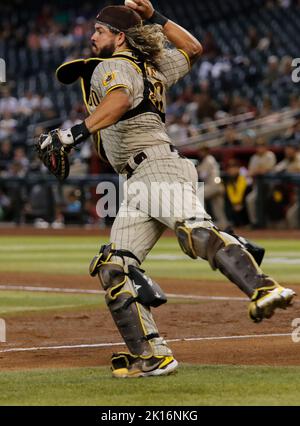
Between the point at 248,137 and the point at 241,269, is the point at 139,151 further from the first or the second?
the point at 248,137

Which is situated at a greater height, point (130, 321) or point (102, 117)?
point (102, 117)

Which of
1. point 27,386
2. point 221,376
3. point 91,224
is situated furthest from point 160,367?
point 91,224

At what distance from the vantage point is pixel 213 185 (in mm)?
22688

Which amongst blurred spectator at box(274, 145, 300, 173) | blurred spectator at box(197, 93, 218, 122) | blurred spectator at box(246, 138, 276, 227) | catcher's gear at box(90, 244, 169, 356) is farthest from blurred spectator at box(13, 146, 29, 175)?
catcher's gear at box(90, 244, 169, 356)

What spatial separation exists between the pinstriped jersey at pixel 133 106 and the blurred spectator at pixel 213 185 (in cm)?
1579

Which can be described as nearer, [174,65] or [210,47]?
[174,65]

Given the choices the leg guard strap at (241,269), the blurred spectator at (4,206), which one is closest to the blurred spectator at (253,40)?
the blurred spectator at (4,206)

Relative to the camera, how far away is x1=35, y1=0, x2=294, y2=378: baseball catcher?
598cm

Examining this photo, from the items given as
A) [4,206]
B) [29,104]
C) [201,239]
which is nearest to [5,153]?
[4,206]

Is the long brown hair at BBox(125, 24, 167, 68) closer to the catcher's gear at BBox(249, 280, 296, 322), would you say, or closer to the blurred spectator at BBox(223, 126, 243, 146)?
the catcher's gear at BBox(249, 280, 296, 322)

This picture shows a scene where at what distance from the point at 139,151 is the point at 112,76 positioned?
51 cm

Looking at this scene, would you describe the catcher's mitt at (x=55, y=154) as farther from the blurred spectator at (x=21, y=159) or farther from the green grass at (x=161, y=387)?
the blurred spectator at (x=21, y=159)

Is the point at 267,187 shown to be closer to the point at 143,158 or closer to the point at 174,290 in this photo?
the point at 174,290

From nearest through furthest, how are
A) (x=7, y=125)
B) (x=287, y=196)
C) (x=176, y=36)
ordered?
(x=176, y=36) → (x=287, y=196) → (x=7, y=125)
